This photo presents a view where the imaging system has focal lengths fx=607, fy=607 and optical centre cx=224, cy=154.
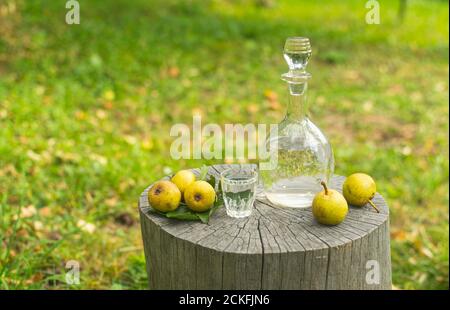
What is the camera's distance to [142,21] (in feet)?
25.0

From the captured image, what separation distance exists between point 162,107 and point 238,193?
350 cm

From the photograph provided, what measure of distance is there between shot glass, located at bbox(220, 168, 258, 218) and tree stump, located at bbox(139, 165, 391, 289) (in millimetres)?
35

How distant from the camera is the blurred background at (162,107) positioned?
354 centimetres

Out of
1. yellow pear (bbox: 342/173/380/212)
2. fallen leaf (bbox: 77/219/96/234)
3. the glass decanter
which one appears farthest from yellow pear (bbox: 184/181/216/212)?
fallen leaf (bbox: 77/219/96/234)

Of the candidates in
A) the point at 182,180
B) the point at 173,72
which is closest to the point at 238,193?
the point at 182,180

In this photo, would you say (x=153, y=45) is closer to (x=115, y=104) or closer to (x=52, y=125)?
(x=115, y=104)

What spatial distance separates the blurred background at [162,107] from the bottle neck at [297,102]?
138 centimetres

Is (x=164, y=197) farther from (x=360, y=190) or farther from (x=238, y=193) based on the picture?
(x=360, y=190)

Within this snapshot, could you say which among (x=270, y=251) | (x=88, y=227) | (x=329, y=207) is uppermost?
(x=329, y=207)

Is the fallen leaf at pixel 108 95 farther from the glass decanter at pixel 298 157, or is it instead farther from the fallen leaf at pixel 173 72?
the glass decanter at pixel 298 157

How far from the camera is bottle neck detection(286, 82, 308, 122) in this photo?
7.50 feet

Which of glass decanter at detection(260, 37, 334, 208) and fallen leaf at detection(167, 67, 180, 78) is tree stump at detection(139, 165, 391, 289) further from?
fallen leaf at detection(167, 67, 180, 78)

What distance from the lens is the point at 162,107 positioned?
18.5 ft

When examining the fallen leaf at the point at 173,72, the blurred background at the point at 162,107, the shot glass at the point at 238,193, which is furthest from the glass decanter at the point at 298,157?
the fallen leaf at the point at 173,72
